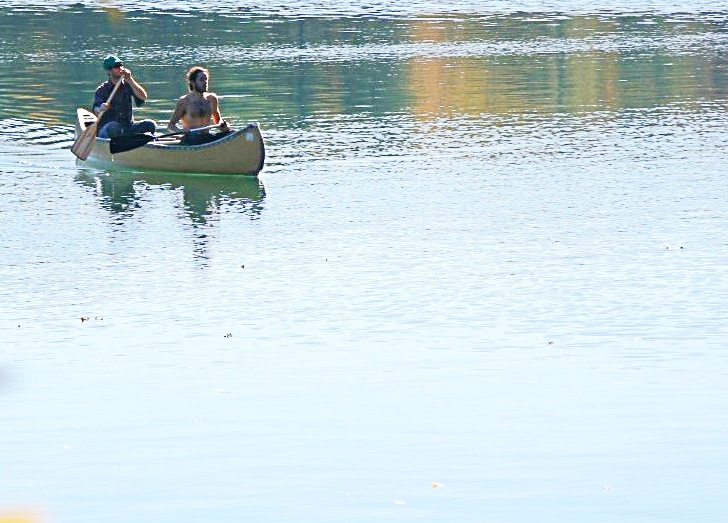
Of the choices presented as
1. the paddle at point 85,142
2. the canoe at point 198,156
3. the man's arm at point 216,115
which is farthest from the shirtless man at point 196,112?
the paddle at point 85,142

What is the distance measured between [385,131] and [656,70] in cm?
1503

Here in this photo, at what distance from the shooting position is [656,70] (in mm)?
46688

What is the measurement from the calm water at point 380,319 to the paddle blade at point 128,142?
54 centimetres

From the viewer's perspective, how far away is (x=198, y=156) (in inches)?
1105

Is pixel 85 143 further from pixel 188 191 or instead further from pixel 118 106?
pixel 188 191

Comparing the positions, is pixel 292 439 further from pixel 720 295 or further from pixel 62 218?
pixel 62 218

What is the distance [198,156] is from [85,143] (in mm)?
2341

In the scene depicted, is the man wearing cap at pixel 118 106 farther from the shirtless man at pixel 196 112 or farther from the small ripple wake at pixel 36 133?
the small ripple wake at pixel 36 133

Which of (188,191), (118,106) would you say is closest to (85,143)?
(118,106)

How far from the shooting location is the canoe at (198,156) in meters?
27.7

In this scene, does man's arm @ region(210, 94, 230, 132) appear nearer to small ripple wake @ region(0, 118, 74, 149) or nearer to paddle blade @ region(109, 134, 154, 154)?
paddle blade @ region(109, 134, 154, 154)

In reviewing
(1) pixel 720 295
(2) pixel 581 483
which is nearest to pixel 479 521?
(2) pixel 581 483

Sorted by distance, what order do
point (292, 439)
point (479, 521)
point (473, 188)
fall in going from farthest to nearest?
point (473, 188) < point (292, 439) < point (479, 521)

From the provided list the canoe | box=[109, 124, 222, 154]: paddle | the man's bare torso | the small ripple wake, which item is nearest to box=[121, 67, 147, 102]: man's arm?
box=[109, 124, 222, 154]: paddle
